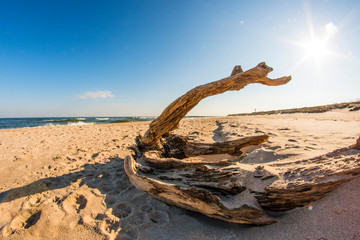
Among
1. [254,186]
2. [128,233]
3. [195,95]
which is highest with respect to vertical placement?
[195,95]

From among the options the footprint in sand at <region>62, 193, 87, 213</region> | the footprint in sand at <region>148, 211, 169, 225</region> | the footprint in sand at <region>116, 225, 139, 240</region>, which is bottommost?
the footprint in sand at <region>116, 225, 139, 240</region>

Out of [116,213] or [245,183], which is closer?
[245,183]

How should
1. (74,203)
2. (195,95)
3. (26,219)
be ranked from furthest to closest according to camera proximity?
(195,95)
(74,203)
(26,219)

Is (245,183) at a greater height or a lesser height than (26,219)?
greater

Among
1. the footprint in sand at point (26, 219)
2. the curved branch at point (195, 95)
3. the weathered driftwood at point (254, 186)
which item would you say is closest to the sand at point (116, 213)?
the footprint in sand at point (26, 219)

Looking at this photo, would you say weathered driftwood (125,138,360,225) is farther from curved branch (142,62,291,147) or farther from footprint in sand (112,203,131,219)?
curved branch (142,62,291,147)

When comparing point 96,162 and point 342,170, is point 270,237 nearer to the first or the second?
point 342,170

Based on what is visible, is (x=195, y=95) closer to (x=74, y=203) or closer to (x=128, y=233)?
(x=128, y=233)

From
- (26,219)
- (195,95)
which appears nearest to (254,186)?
(195,95)

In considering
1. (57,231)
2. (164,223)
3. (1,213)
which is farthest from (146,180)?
(1,213)

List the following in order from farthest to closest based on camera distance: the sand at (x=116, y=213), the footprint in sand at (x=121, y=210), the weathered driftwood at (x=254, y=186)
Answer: the footprint in sand at (x=121, y=210)
the weathered driftwood at (x=254, y=186)
the sand at (x=116, y=213)

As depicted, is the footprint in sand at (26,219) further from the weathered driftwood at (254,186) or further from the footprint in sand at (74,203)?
the weathered driftwood at (254,186)

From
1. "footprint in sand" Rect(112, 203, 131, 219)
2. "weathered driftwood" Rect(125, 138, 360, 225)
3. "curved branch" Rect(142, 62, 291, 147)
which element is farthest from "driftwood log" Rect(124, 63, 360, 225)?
"curved branch" Rect(142, 62, 291, 147)

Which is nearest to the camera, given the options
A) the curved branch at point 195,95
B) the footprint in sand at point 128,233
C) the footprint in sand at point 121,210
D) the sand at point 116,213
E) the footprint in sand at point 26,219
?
the sand at point 116,213
